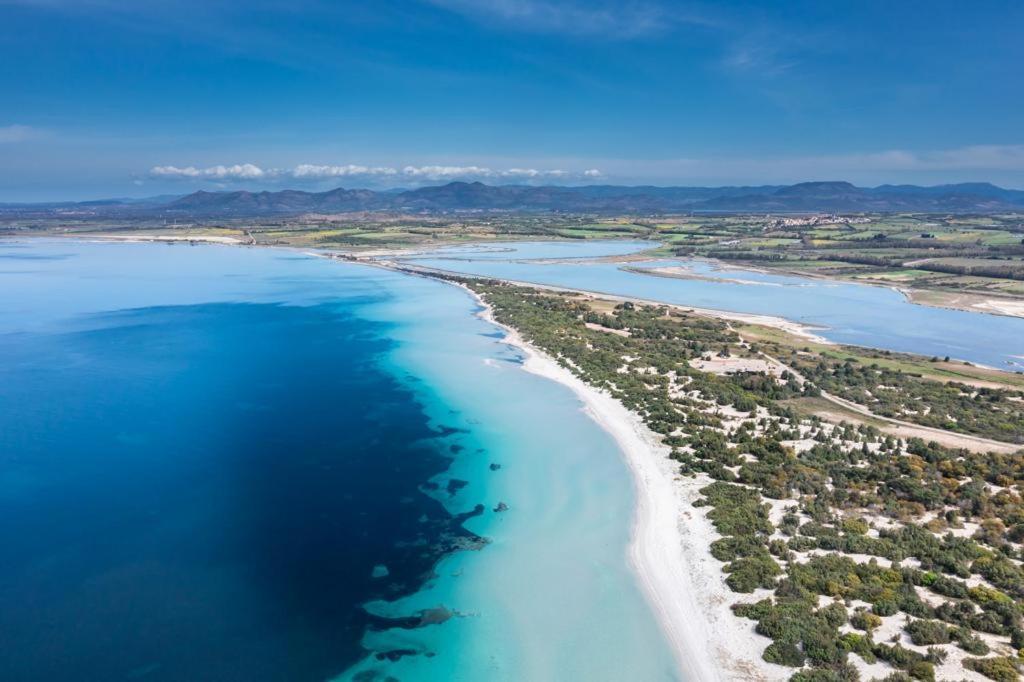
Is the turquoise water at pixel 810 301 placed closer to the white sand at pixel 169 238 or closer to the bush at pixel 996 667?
the bush at pixel 996 667

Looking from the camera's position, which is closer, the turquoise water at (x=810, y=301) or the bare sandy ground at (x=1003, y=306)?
the turquoise water at (x=810, y=301)

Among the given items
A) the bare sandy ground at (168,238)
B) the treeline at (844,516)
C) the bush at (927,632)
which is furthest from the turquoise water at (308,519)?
the bare sandy ground at (168,238)

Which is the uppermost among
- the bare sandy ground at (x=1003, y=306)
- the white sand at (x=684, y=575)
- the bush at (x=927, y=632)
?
the bare sandy ground at (x=1003, y=306)

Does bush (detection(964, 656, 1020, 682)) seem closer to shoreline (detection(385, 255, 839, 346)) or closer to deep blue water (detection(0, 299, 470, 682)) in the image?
deep blue water (detection(0, 299, 470, 682))

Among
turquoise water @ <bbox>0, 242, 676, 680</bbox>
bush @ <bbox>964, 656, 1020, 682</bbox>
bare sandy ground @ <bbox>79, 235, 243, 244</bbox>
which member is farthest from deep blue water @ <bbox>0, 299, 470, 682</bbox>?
bare sandy ground @ <bbox>79, 235, 243, 244</bbox>

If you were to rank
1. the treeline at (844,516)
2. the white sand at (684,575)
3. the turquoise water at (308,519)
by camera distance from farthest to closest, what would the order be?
the turquoise water at (308,519) < the white sand at (684,575) < the treeline at (844,516)

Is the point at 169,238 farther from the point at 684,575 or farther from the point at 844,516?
the point at 844,516

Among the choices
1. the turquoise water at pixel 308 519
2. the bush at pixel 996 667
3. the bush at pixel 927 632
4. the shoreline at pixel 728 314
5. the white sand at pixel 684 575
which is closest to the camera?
the bush at pixel 996 667

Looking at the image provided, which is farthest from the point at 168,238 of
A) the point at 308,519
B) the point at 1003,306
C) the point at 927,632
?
the point at 927,632
